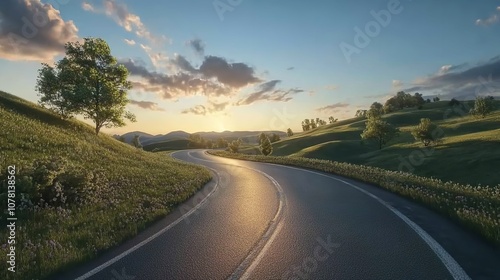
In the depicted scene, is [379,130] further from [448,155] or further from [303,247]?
[303,247]

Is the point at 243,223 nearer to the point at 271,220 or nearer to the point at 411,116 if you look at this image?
the point at 271,220

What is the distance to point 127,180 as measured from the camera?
15.9 metres

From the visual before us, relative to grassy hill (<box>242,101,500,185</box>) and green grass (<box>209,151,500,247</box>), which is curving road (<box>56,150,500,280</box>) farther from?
grassy hill (<box>242,101,500,185</box>)

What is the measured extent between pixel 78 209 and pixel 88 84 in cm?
2516

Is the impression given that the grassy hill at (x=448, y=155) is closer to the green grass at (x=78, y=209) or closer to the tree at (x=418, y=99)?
the green grass at (x=78, y=209)

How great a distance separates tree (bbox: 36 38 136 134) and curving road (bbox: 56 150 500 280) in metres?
24.5

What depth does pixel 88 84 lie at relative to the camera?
3181 centimetres

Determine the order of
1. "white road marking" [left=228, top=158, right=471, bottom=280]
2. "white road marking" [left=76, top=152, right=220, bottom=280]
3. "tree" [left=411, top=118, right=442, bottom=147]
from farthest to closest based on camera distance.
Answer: "tree" [left=411, top=118, right=442, bottom=147] → "white road marking" [left=76, top=152, right=220, bottom=280] → "white road marking" [left=228, top=158, right=471, bottom=280]

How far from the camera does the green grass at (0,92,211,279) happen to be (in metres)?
6.69

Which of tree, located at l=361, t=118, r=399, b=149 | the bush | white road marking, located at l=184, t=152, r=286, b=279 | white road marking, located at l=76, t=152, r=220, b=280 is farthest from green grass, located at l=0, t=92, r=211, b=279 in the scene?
tree, located at l=361, t=118, r=399, b=149

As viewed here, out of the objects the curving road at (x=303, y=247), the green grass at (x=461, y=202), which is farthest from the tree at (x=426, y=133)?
the curving road at (x=303, y=247)

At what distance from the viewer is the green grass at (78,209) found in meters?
6.69

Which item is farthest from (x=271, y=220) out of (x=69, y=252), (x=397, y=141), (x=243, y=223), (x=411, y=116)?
(x=411, y=116)

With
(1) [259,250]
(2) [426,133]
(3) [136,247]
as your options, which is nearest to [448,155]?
(2) [426,133]
